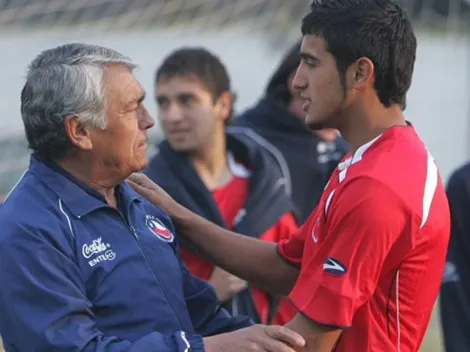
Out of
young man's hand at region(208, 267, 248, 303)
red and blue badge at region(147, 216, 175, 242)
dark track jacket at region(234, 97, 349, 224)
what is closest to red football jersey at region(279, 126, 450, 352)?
red and blue badge at region(147, 216, 175, 242)

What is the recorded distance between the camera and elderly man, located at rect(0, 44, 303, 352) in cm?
261

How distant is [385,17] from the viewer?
108 inches

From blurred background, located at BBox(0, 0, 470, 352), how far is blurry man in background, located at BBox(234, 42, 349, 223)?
1.65 m

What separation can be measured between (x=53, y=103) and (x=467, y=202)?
1.81 meters

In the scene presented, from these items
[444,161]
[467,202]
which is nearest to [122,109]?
[467,202]

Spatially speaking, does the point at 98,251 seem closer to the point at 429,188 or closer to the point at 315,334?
the point at 315,334

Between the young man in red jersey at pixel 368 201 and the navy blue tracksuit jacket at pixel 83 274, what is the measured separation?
37 centimetres

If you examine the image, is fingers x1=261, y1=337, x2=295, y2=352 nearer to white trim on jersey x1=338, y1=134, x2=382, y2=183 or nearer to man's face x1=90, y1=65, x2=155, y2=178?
white trim on jersey x1=338, y1=134, x2=382, y2=183

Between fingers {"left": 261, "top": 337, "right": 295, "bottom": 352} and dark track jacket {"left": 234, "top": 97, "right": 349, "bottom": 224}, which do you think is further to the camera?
dark track jacket {"left": 234, "top": 97, "right": 349, "bottom": 224}

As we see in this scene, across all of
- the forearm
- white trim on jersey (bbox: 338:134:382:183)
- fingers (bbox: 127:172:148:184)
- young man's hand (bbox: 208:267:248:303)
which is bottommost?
young man's hand (bbox: 208:267:248:303)

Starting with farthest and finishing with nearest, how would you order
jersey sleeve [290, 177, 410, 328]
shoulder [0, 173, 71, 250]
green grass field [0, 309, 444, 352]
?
green grass field [0, 309, 444, 352]
shoulder [0, 173, 71, 250]
jersey sleeve [290, 177, 410, 328]

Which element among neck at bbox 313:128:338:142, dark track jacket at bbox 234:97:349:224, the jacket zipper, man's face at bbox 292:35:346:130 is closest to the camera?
man's face at bbox 292:35:346:130

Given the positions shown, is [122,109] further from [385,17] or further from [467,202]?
[467,202]

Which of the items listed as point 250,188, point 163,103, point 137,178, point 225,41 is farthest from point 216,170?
point 225,41
